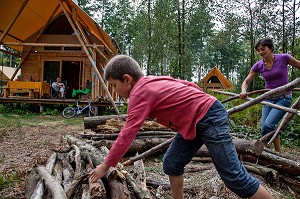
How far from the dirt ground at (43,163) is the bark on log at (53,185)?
14.1 inches

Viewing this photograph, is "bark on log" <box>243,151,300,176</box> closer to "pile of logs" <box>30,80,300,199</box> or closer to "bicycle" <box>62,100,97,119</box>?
"pile of logs" <box>30,80,300,199</box>

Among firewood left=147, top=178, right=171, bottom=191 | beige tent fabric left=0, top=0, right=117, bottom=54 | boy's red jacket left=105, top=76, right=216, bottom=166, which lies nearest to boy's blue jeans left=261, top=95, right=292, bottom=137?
firewood left=147, top=178, right=171, bottom=191

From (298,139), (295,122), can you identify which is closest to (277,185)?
(298,139)

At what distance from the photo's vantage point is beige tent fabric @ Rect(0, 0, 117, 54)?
14.4 metres

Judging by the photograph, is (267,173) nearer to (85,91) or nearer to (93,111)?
(93,111)

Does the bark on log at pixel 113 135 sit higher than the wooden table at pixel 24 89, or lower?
lower

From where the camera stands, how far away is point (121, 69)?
8.53ft

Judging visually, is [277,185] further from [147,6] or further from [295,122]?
[147,6]

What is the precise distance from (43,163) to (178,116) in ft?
9.58

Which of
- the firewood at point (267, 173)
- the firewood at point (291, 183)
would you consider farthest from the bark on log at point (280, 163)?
the firewood at point (267, 173)

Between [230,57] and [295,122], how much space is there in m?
52.7

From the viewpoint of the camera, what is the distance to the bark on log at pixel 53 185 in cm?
296

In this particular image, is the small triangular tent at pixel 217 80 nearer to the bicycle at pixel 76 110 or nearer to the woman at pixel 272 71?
the bicycle at pixel 76 110

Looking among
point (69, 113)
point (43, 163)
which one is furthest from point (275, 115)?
point (69, 113)
